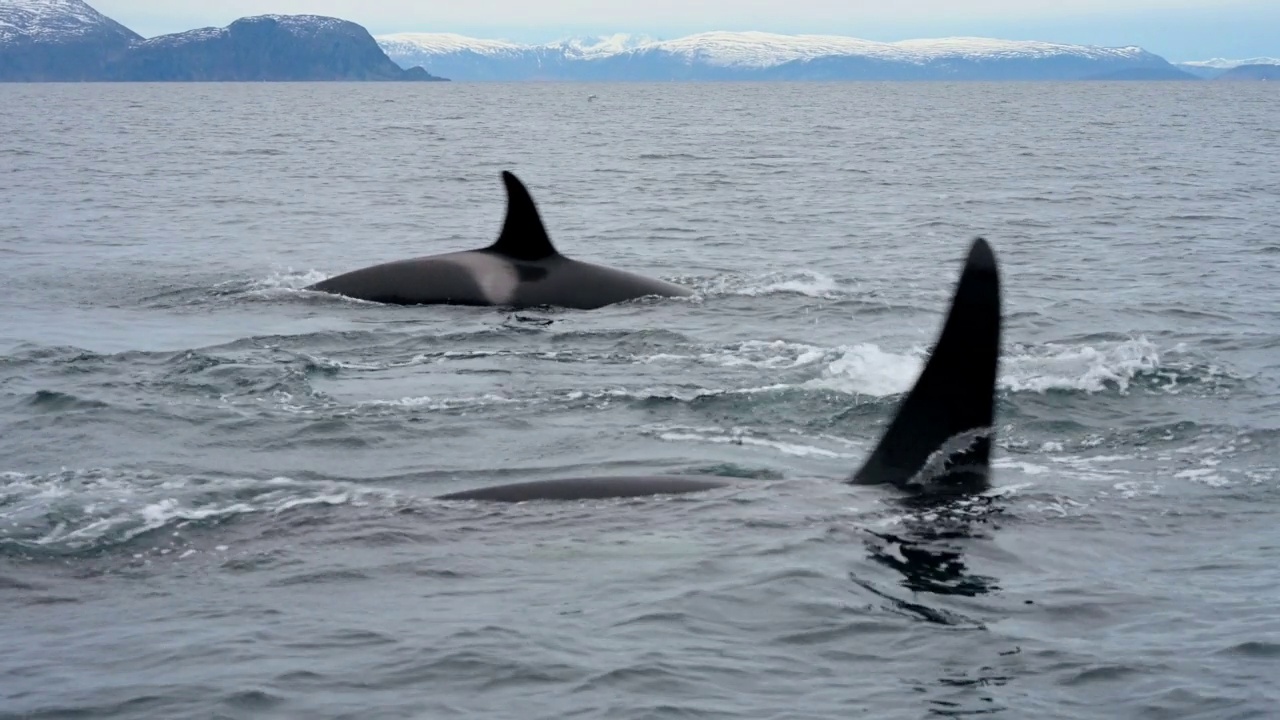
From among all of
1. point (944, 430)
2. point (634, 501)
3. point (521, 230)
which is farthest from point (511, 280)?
point (944, 430)

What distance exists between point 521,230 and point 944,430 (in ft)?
35.6

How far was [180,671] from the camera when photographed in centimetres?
768

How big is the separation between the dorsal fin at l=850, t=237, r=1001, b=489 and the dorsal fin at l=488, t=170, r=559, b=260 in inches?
379

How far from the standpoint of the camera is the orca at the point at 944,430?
9312mm

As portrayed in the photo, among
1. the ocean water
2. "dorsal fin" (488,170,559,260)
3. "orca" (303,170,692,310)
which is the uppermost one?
"dorsal fin" (488,170,559,260)

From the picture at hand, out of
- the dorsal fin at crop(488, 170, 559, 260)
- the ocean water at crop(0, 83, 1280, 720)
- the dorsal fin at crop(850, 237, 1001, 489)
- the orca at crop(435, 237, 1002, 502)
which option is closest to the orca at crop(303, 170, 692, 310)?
the dorsal fin at crop(488, 170, 559, 260)

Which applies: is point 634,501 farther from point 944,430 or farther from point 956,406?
point 956,406

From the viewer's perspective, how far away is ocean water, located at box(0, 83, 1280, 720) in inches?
303

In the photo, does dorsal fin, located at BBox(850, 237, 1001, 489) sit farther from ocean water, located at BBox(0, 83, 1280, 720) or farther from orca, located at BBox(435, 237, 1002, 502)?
ocean water, located at BBox(0, 83, 1280, 720)

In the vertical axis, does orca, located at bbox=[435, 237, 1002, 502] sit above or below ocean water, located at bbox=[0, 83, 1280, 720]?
above

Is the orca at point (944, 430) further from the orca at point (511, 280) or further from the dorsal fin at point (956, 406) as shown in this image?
the orca at point (511, 280)

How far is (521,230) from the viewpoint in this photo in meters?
19.9

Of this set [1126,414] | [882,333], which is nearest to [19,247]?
[882,333]

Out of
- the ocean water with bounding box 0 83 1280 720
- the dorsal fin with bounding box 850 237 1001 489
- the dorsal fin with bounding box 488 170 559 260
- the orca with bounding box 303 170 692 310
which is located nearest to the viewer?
the ocean water with bounding box 0 83 1280 720
